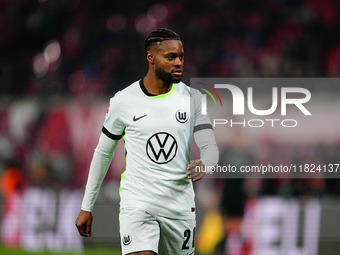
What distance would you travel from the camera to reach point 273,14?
14180 millimetres

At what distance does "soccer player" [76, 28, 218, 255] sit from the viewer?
4754 millimetres

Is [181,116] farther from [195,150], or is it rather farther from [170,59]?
[195,150]

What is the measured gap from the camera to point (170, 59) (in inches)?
188

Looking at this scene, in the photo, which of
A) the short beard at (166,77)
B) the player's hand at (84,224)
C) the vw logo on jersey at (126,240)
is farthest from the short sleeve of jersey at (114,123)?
the vw logo on jersey at (126,240)

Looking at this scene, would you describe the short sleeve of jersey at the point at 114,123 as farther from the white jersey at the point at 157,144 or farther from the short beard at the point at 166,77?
the short beard at the point at 166,77

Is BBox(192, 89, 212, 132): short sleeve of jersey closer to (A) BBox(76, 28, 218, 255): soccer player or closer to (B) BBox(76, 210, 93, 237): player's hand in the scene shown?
(A) BBox(76, 28, 218, 255): soccer player

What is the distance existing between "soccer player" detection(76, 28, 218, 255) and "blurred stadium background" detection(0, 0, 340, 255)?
449 centimetres

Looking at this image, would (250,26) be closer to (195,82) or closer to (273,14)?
(273,14)

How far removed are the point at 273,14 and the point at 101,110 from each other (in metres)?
4.65

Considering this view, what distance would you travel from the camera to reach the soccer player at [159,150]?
15.6 ft

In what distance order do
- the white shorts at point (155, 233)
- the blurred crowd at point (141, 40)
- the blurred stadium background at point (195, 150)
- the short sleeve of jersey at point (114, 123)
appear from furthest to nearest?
the blurred crowd at point (141, 40), the blurred stadium background at point (195, 150), the short sleeve of jersey at point (114, 123), the white shorts at point (155, 233)

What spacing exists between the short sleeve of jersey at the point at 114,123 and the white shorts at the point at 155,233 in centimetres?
50

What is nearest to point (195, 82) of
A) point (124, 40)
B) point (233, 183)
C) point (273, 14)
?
point (233, 183)

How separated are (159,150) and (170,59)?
583 millimetres
